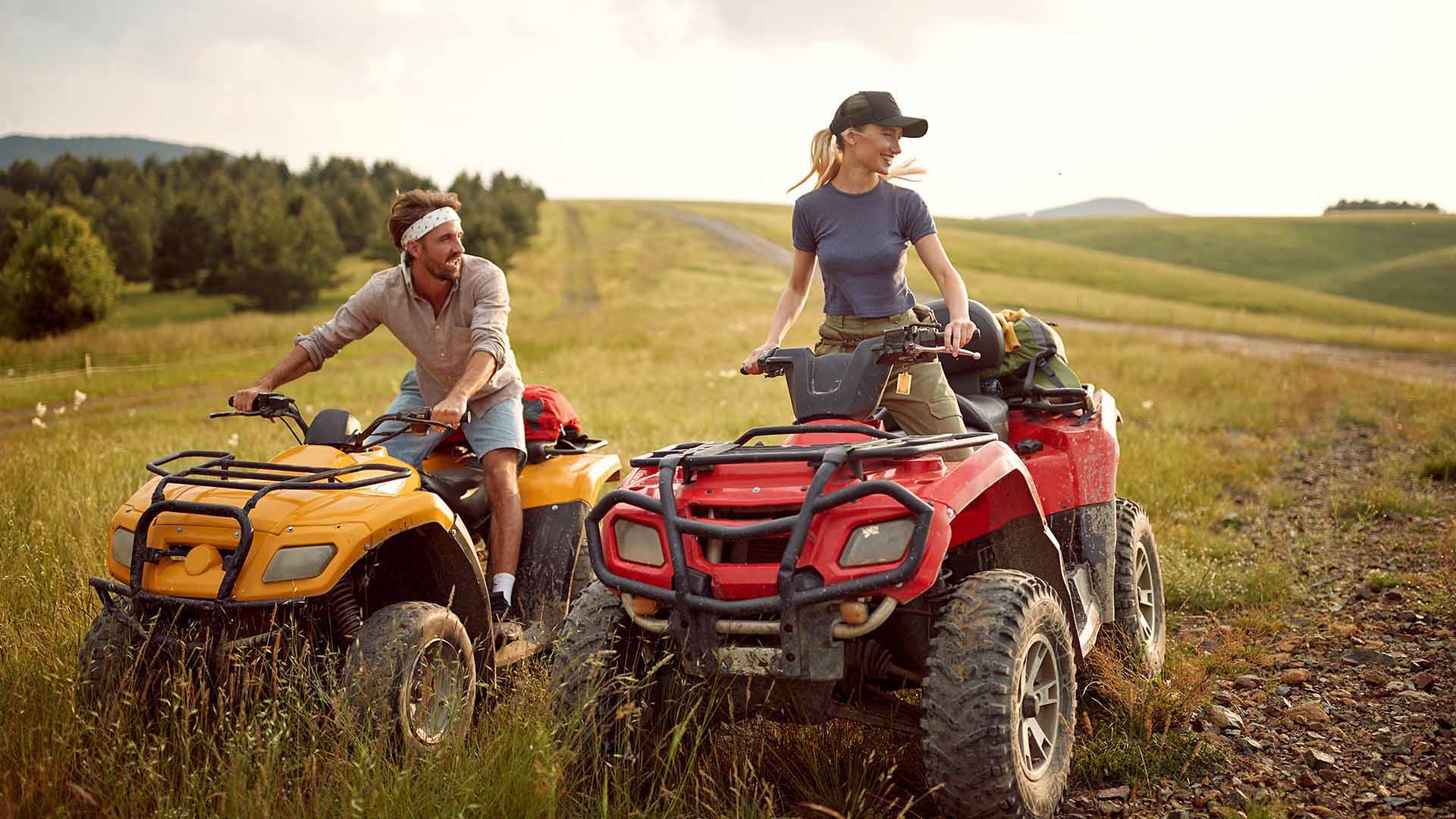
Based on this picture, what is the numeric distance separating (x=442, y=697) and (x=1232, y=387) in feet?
46.0

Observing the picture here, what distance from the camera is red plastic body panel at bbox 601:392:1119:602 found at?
3.12m

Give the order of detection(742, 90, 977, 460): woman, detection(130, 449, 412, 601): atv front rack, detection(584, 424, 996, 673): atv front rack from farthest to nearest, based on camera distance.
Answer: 1. detection(742, 90, 977, 460): woman
2. detection(130, 449, 412, 601): atv front rack
3. detection(584, 424, 996, 673): atv front rack

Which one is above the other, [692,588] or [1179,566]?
[692,588]

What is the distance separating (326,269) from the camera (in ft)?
188

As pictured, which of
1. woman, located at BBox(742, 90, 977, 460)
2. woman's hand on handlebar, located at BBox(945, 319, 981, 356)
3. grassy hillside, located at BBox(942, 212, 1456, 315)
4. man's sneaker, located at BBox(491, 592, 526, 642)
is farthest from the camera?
grassy hillside, located at BBox(942, 212, 1456, 315)

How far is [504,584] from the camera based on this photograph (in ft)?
16.4

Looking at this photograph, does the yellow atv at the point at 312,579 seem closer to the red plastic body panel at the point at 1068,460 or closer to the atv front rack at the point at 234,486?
the atv front rack at the point at 234,486

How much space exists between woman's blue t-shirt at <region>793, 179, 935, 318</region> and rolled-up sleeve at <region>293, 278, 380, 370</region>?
6.98 feet

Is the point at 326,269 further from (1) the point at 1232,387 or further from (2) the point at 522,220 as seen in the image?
(1) the point at 1232,387

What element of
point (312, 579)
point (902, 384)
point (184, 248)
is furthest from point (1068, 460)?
point (184, 248)

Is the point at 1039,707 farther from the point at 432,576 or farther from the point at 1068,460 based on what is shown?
the point at 432,576

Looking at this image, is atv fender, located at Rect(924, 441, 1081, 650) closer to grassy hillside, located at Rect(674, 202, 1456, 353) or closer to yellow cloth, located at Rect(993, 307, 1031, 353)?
yellow cloth, located at Rect(993, 307, 1031, 353)

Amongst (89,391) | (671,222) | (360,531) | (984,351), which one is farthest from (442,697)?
(671,222)

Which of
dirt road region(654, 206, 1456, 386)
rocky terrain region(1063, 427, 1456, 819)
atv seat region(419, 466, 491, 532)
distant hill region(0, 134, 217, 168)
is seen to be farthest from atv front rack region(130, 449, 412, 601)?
distant hill region(0, 134, 217, 168)
